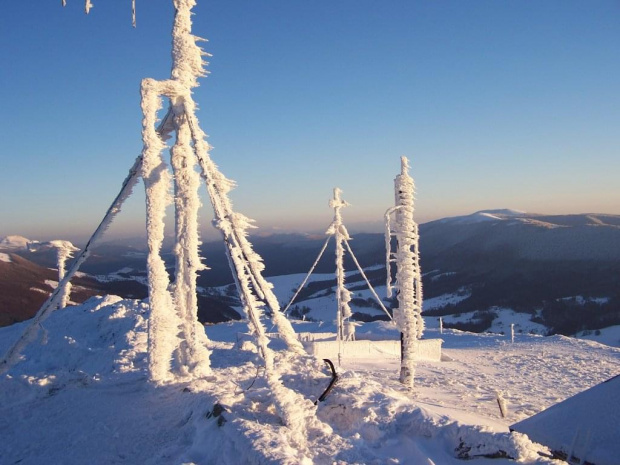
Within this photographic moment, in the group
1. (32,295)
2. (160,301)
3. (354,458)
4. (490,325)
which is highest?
(160,301)

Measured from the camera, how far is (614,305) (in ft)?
232

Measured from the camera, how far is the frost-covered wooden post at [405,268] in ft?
50.4

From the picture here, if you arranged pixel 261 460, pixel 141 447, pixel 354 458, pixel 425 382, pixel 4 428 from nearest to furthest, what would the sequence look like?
pixel 261 460
pixel 354 458
pixel 141 447
pixel 4 428
pixel 425 382

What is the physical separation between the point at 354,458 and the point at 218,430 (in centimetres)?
216

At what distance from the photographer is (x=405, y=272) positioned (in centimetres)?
1548

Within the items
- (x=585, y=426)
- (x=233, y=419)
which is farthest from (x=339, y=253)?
(x=585, y=426)

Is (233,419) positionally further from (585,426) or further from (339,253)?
(339,253)

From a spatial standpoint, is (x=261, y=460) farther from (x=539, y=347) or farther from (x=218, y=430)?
(x=539, y=347)

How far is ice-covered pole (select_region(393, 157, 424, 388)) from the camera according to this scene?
1541 cm

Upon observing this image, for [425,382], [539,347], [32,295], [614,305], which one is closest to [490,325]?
[614,305]

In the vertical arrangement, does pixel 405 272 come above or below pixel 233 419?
above

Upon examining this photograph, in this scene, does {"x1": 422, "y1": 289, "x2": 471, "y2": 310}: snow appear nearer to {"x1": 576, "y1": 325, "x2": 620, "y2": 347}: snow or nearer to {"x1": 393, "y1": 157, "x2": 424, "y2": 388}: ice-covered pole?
{"x1": 576, "y1": 325, "x2": 620, "y2": 347}: snow

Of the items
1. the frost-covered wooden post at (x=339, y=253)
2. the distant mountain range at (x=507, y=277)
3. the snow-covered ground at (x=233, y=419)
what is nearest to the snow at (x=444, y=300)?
the distant mountain range at (x=507, y=277)

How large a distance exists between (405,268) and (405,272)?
14 centimetres
